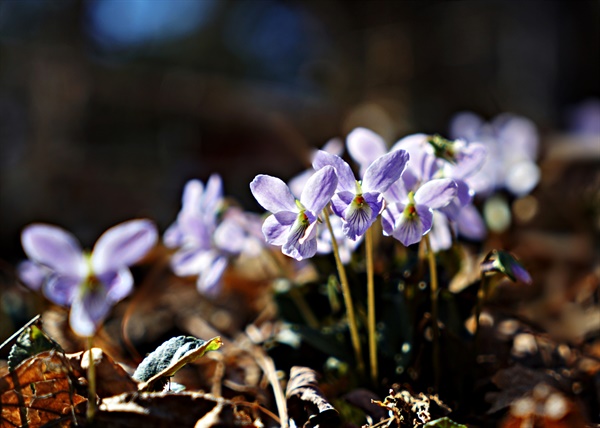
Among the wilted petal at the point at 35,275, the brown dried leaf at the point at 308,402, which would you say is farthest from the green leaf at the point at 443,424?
the wilted petal at the point at 35,275

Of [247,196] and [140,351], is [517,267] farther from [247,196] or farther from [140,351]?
[247,196]

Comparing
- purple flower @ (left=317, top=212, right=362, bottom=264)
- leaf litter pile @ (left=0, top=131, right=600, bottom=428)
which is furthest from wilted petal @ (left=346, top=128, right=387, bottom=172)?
leaf litter pile @ (left=0, top=131, right=600, bottom=428)

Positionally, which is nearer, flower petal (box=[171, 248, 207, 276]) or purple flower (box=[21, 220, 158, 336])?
purple flower (box=[21, 220, 158, 336])

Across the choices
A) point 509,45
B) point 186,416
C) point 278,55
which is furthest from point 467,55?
point 278,55

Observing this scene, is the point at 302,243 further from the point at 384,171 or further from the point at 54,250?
the point at 54,250

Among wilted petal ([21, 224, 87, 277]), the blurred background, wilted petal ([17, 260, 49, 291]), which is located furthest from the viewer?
the blurred background

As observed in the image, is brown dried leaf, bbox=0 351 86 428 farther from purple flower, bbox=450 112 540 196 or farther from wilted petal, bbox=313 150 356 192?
purple flower, bbox=450 112 540 196

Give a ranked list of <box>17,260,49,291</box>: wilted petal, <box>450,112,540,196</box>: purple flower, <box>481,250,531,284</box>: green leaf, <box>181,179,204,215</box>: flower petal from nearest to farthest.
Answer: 1. <box>481,250,531,284</box>: green leaf
2. <box>181,179,204,215</box>: flower petal
3. <box>17,260,49,291</box>: wilted petal
4. <box>450,112,540,196</box>: purple flower
